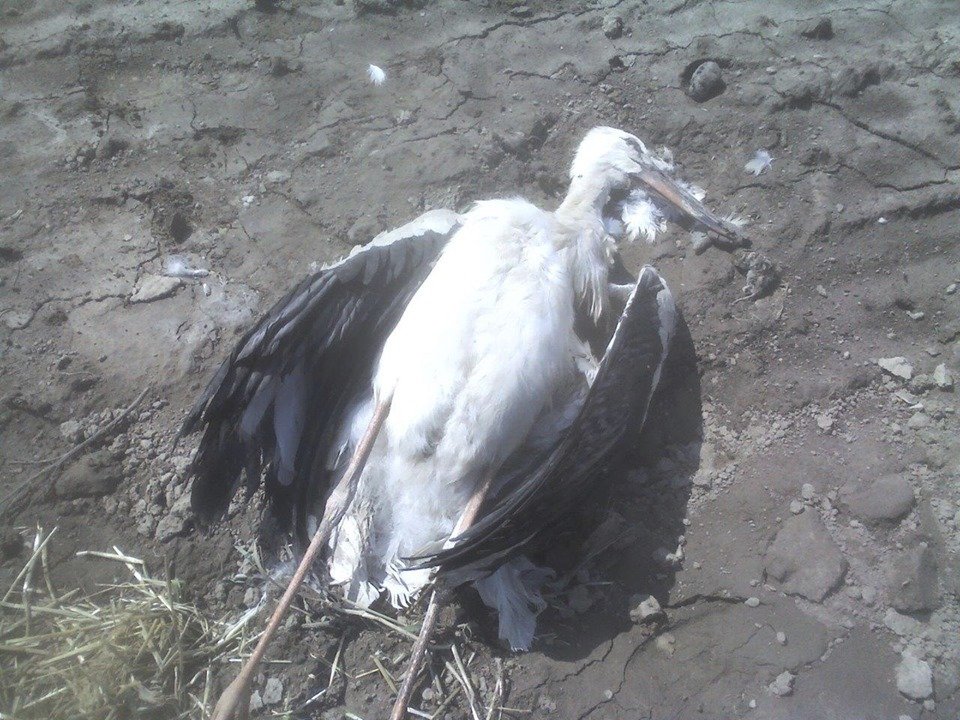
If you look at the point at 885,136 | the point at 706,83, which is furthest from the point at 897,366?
the point at 706,83

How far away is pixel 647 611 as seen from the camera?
2.52 metres

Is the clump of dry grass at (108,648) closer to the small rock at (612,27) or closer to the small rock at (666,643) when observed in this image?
the small rock at (666,643)

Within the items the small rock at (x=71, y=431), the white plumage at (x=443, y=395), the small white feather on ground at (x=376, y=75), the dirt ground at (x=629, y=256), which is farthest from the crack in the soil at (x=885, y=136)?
the small rock at (x=71, y=431)

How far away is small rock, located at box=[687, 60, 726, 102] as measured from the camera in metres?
3.88

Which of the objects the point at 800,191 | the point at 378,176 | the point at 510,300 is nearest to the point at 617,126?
the point at 800,191

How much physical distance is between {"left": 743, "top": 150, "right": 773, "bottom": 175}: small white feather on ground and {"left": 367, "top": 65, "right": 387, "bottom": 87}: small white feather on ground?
2.52 metres

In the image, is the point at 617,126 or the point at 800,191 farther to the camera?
the point at 617,126

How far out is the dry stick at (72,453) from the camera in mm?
2832

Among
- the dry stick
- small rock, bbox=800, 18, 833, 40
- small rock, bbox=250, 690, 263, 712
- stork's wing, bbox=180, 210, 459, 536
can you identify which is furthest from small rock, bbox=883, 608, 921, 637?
small rock, bbox=800, 18, 833, 40

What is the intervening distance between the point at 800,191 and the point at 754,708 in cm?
273

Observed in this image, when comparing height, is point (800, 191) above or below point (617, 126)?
below

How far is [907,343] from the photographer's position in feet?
10.00

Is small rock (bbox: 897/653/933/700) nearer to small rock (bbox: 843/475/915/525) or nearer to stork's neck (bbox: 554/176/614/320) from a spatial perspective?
small rock (bbox: 843/475/915/525)

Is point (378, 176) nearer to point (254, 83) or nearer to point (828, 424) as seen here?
point (254, 83)
